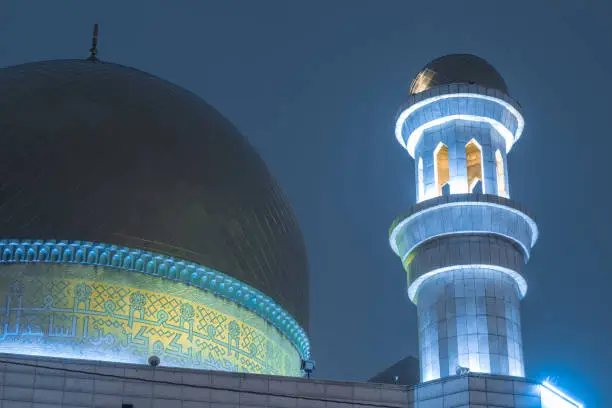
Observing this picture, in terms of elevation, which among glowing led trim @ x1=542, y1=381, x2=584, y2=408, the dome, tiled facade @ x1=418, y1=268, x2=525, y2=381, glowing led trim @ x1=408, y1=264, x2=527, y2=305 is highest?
the dome

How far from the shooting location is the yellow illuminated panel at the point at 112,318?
1152cm

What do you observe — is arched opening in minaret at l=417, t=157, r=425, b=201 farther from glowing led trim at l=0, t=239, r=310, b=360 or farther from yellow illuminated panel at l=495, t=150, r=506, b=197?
glowing led trim at l=0, t=239, r=310, b=360

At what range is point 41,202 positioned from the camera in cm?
1205

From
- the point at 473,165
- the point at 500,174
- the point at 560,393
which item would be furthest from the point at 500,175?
the point at 560,393

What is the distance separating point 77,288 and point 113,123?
209cm

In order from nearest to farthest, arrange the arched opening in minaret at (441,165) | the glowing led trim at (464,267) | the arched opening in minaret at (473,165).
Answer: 1. the glowing led trim at (464,267)
2. the arched opening in minaret at (441,165)
3. the arched opening in minaret at (473,165)

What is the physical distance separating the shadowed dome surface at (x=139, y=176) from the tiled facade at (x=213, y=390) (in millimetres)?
1893

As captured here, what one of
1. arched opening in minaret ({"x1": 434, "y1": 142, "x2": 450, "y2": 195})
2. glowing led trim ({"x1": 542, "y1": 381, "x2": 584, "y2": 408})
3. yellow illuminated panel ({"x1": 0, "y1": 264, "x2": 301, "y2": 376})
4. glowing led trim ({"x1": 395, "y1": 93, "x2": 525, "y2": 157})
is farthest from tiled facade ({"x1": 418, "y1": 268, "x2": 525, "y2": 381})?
yellow illuminated panel ({"x1": 0, "y1": 264, "x2": 301, "y2": 376})

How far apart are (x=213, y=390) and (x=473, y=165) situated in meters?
3.97

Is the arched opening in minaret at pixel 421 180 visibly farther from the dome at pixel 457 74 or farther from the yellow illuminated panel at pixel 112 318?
the yellow illuminated panel at pixel 112 318

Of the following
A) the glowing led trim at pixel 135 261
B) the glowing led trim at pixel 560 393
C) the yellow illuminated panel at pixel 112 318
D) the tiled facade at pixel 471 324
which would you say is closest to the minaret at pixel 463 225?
the tiled facade at pixel 471 324

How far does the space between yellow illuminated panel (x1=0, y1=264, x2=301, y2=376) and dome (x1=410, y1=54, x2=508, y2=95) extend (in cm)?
321

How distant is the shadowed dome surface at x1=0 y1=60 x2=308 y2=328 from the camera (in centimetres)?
1210

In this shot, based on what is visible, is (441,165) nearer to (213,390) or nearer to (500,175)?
(500,175)
